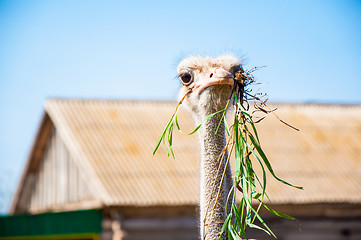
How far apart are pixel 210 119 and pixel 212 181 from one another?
Result: 33cm

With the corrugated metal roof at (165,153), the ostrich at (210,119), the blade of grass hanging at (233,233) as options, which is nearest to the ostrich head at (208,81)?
the ostrich at (210,119)

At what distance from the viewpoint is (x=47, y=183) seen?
16.4 m

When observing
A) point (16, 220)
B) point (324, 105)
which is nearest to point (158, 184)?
point (16, 220)

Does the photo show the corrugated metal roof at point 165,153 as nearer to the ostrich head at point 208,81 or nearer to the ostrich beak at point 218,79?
the ostrich head at point 208,81

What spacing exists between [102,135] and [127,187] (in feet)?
5.79

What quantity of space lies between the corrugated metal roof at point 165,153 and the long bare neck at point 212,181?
827cm

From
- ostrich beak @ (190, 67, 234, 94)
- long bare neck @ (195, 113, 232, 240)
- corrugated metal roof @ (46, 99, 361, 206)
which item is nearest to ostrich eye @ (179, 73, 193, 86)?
ostrich beak @ (190, 67, 234, 94)

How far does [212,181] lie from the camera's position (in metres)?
3.77

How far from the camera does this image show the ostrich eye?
400 centimetres

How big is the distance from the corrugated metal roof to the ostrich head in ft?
26.8

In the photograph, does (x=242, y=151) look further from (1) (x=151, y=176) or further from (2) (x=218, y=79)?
(1) (x=151, y=176)

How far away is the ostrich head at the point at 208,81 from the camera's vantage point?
151 inches

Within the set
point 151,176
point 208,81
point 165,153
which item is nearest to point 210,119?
point 208,81

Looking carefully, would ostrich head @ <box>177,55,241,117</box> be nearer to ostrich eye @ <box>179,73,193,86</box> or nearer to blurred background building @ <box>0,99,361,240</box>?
ostrich eye @ <box>179,73,193,86</box>
